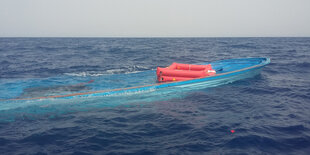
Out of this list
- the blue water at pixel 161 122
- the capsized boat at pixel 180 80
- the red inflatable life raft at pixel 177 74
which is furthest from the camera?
the red inflatable life raft at pixel 177 74

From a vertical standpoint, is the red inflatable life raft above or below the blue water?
above

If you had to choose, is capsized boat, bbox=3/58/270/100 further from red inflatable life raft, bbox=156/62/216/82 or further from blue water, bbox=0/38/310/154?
blue water, bbox=0/38/310/154

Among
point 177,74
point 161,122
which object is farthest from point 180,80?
point 161,122

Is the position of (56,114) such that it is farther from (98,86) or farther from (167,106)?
(167,106)

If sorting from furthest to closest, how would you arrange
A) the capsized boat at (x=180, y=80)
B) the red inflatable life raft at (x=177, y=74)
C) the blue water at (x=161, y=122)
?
the red inflatable life raft at (x=177, y=74), the capsized boat at (x=180, y=80), the blue water at (x=161, y=122)

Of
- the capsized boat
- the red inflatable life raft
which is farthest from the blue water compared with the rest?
the red inflatable life raft

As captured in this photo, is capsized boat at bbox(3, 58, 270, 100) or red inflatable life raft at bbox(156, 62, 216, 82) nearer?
capsized boat at bbox(3, 58, 270, 100)

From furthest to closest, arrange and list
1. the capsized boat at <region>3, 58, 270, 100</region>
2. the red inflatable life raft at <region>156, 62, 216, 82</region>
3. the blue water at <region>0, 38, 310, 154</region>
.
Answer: the red inflatable life raft at <region>156, 62, 216, 82</region>, the capsized boat at <region>3, 58, 270, 100</region>, the blue water at <region>0, 38, 310, 154</region>

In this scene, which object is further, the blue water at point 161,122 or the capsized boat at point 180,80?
the capsized boat at point 180,80

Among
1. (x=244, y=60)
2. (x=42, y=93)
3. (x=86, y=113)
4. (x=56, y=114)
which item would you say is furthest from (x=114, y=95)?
(x=244, y=60)

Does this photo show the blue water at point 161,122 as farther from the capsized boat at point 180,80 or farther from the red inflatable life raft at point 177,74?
the red inflatable life raft at point 177,74

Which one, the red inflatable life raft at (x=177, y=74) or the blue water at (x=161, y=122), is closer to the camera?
the blue water at (x=161, y=122)

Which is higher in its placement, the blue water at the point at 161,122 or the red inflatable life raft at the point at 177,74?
the red inflatable life raft at the point at 177,74

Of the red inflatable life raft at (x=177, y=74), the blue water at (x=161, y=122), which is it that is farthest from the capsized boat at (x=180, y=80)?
the blue water at (x=161, y=122)
